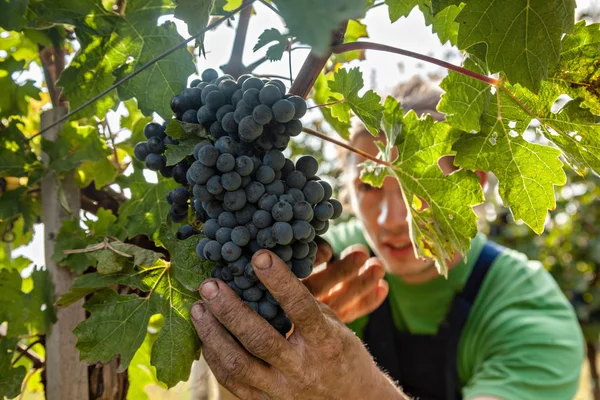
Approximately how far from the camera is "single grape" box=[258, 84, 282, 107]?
0.83m

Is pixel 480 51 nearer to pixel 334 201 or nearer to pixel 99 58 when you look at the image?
pixel 334 201

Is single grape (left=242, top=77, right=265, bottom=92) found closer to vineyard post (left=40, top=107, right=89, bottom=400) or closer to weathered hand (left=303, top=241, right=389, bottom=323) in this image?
vineyard post (left=40, top=107, right=89, bottom=400)

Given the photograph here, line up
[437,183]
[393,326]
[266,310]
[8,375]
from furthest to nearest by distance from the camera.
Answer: [393,326]
[8,375]
[437,183]
[266,310]

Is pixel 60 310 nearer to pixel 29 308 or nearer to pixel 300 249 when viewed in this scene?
pixel 29 308

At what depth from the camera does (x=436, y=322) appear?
2.71 m

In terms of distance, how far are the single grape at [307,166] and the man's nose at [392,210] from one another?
1.49m

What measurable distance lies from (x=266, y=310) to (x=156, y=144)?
1.26ft

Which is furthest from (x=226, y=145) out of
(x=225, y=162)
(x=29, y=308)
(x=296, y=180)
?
(x=29, y=308)

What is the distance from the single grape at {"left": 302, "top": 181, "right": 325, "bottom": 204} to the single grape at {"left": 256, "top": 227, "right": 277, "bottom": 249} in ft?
0.30

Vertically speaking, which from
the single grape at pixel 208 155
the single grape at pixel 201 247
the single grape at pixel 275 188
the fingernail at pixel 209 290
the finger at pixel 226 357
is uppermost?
the single grape at pixel 208 155

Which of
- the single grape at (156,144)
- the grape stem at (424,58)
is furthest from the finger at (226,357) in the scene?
the grape stem at (424,58)

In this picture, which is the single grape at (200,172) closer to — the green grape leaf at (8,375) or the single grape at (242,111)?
the single grape at (242,111)

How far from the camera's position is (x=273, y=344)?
888 millimetres

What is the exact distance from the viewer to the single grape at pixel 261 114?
2.68 feet
